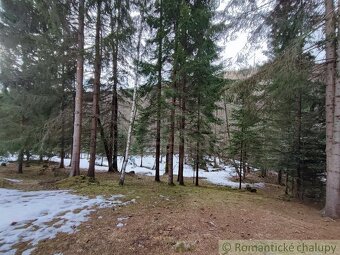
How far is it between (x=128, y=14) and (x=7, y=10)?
5.85m

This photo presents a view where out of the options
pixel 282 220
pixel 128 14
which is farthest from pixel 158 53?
pixel 282 220

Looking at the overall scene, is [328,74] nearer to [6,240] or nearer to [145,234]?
[145,234]

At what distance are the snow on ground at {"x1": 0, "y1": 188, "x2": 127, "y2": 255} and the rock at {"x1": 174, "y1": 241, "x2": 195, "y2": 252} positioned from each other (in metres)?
2.01

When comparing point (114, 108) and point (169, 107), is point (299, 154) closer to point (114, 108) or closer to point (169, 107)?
point (169, 107)

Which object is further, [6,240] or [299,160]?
[299,160]

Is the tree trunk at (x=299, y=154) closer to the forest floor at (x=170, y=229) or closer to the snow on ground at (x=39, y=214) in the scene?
the forest floor at (x=170, y=229)

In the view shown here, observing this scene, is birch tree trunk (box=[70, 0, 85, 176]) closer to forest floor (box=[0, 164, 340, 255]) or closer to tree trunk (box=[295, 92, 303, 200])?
forest floor (box=[0, 164, 340, 255])

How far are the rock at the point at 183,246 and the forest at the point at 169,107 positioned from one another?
0.02 m

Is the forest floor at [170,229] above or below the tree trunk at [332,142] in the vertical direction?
below

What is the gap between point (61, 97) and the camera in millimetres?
13148

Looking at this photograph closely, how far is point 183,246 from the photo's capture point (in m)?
3.56

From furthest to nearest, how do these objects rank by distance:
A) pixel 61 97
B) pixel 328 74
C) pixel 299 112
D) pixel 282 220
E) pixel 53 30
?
1. pixel 61 97
2. pixel 299 112
3. pixel 53 30
4. pixel 328 74
5. pixel 282 220

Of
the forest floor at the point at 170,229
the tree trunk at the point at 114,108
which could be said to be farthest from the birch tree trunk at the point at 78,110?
the forest floor at the point at 170,229

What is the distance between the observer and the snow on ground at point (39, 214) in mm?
4004
